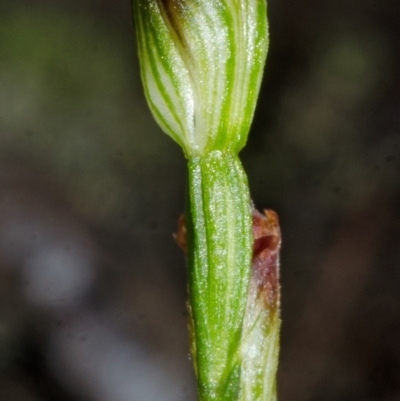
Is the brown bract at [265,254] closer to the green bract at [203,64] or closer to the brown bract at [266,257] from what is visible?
the brown bract at [266,257]

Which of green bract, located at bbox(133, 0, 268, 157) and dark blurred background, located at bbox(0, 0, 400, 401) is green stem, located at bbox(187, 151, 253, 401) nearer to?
green bract, located at bbox(133, 0, 268, 157)

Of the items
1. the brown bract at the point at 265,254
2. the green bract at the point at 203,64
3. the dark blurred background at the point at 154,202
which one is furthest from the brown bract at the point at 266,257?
the dark blurred background at the point at 154,202

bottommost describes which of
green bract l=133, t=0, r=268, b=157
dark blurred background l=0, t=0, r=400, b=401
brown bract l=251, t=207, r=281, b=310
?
dark blurred background l=0, t=0, r=400, b=401

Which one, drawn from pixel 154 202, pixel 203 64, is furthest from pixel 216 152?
pixel 154 202

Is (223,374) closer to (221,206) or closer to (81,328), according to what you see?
(221,206)

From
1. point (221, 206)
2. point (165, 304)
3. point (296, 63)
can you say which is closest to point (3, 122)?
point (165, 304)

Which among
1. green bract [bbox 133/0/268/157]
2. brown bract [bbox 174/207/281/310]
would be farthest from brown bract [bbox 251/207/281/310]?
green bract [bbox 133/0/268/157]

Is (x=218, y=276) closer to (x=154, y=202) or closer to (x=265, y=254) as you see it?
(x=265, y=254)
